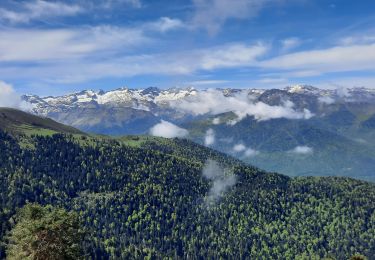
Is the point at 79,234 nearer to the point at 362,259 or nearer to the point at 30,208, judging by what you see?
the point at 30,208

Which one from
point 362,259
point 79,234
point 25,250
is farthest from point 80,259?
point 362,259

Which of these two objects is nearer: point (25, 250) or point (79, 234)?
point (25, 250)

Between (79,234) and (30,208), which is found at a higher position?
(30,208)

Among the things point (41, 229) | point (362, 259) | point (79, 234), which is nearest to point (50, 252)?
point (41, 229)

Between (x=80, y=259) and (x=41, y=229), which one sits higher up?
(x=41, y=229)

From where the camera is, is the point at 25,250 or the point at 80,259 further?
the point at 80,259

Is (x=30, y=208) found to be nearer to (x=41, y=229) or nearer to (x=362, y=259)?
(x=41, y=229)
